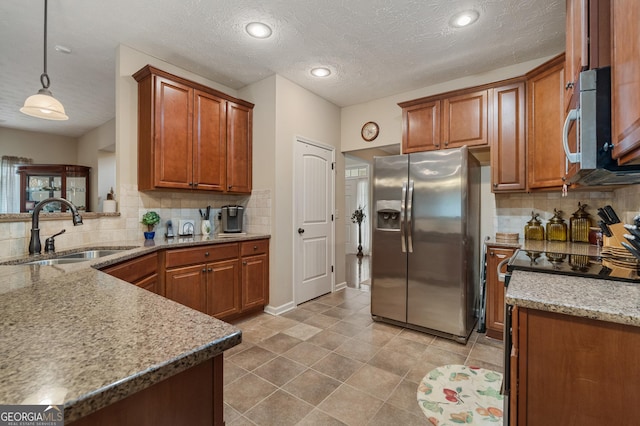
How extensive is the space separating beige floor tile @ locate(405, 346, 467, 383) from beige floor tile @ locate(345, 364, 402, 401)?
132mm

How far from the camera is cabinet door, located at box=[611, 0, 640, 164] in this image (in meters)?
0.76

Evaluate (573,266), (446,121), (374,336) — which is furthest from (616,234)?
(374,336)

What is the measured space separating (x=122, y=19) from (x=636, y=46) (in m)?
3.07

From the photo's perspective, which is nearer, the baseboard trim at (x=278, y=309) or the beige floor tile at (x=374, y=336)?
the beige floor tile at (x=374, y=336)

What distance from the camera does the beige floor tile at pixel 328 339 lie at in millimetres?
2541

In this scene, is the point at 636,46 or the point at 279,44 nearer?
the point at 636,46

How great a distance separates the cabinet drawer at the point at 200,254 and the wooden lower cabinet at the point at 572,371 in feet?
7.98

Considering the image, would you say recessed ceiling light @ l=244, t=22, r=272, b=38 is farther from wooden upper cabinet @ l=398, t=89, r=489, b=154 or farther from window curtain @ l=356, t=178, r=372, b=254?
window curtain @ l=356, t=178, r=372, b=254

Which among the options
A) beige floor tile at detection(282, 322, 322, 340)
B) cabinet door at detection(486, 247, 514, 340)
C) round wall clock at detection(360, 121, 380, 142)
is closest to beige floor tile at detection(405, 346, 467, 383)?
cabinet door at detection(486, 247, 514, 340)

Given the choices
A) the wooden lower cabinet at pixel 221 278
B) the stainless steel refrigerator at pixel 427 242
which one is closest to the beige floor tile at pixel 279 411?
the wooden lower cabinet at pixel 221 278

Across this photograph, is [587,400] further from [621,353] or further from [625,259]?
[625,259]

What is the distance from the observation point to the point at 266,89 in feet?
11.1

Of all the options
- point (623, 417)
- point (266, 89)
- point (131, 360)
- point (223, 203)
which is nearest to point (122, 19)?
point (266, 89)

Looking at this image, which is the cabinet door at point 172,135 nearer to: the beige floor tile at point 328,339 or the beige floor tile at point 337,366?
the beige floor tile at point 328,339
